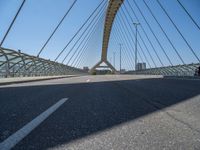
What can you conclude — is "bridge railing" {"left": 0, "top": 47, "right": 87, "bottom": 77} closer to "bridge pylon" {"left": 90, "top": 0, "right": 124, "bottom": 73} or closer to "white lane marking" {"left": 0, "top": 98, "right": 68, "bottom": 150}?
"bridge pylon" {"left": 90, "top": 0, "right": 124, "bottom": 73}

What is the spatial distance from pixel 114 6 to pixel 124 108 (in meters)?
38.4

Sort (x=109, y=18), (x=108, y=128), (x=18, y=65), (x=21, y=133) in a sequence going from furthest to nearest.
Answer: (x=109, y=18) < (x=18, y=65) < (x=108, y=128) < (x=21, y=133)

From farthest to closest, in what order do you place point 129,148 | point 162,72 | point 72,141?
point 162,72, point 72,141, point 129,148

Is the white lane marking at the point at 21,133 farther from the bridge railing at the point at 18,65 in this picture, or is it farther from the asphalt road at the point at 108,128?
the bridge railing at the point at 18,65

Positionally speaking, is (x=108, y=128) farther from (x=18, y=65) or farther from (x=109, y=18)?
(x=109, y=18)

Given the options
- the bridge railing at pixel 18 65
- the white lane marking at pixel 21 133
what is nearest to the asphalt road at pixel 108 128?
the white lane marking at pixel 21 133

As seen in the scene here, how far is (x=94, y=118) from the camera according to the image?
4148 mm

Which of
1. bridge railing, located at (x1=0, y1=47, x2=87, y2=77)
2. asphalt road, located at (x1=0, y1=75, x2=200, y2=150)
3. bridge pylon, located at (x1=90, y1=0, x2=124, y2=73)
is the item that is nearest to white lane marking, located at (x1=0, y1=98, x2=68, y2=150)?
asphalt road, located at (x1=0, y1=75, x2=200, y2=150)

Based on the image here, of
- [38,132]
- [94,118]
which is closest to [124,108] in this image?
[94,118]

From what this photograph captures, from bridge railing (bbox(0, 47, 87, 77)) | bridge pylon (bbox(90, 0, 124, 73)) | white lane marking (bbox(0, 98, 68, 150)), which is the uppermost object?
bridge pylon (bbox(90, 0, 124, 73))

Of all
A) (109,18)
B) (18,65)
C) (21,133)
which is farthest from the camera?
(109,18)

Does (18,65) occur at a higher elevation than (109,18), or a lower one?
lower

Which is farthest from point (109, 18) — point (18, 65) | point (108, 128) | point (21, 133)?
point (21, 133)

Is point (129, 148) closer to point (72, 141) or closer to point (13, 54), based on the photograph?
point (72, 141)
